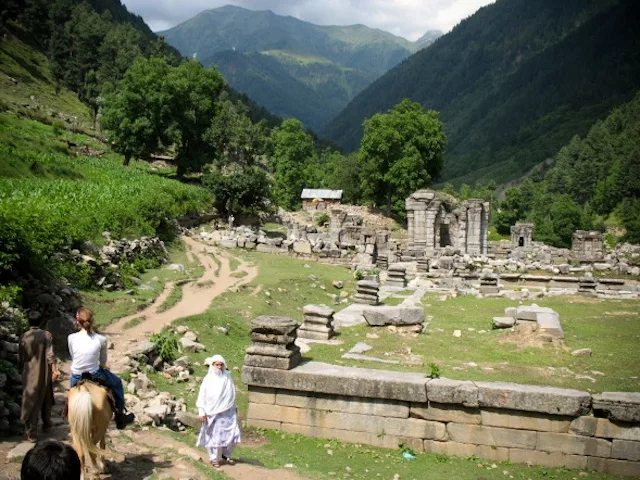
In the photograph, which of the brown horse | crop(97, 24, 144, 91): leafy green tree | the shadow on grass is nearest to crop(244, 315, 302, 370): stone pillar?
the shadow on grass

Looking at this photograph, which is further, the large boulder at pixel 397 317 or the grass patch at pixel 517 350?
the large boulder at pixel 397 317

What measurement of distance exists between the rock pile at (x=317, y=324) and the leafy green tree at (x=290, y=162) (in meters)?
56.9

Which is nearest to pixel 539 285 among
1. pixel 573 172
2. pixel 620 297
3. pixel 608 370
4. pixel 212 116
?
pixel 620 297

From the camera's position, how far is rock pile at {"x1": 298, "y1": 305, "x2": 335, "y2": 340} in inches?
563

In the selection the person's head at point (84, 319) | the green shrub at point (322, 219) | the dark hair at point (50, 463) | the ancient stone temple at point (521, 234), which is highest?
the green shrub at point (322, 219)

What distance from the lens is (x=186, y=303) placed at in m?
17.5

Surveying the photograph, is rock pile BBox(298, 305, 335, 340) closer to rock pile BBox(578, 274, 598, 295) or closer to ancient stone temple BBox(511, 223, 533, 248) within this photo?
rock pile BBox(578, 274, 598, 295)

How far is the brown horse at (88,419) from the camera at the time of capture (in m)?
6.25

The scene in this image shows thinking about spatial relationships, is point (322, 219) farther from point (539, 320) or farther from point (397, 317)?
point (539, 320)

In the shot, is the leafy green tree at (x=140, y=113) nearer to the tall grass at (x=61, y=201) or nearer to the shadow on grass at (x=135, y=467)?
the tall grass at (x=61, y=201)

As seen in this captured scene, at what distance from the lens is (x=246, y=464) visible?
26.4 feet

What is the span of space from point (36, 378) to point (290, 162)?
66401 millimetres

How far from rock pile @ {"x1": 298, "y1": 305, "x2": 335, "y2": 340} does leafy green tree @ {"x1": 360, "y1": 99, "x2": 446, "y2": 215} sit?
43.7 m

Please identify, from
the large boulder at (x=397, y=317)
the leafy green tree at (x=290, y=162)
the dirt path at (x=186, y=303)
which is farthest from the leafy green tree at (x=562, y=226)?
the large boulder at (x=397, y=317)
